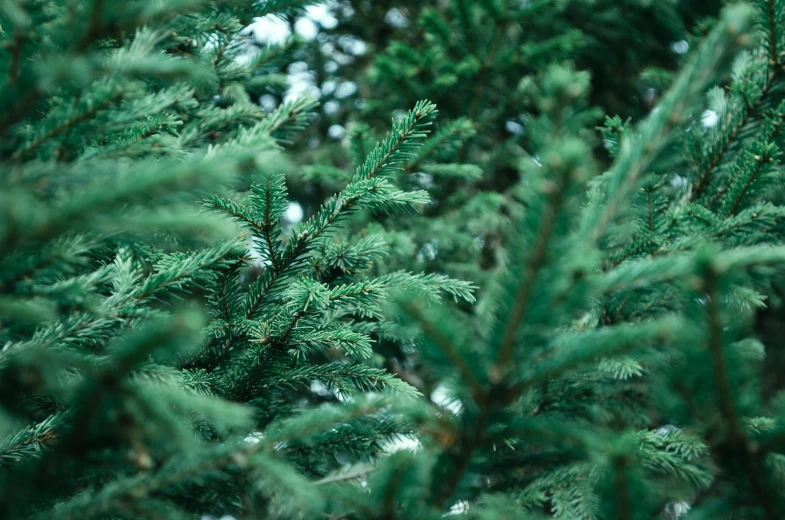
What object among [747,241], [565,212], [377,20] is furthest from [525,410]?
[377,20]

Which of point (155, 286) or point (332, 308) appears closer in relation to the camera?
point (155, 286)

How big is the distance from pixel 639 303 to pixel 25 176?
137 centimetres

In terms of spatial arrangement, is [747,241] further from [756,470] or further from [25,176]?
[25,176]

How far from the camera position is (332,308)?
A: 1273mm

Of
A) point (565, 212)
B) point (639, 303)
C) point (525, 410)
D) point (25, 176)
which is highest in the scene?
point (565, 212)

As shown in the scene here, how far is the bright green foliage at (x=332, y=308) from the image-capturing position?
74 centimetres

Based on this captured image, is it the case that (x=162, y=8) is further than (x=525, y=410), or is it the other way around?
(x=525, y=410)

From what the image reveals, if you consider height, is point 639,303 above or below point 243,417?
below

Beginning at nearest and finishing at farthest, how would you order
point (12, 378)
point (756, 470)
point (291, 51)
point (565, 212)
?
1. point (565, 212)
2. point (756, 470)
3. point (12, 378)
4. point (291, 51)

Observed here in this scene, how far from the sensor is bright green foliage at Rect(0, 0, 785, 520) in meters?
0.74

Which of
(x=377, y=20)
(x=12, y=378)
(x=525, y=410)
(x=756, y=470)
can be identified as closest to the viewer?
(x=756, y=470)

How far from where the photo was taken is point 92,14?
2.56 feet

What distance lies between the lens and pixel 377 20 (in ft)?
11.2

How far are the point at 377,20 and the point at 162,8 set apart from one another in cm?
282
